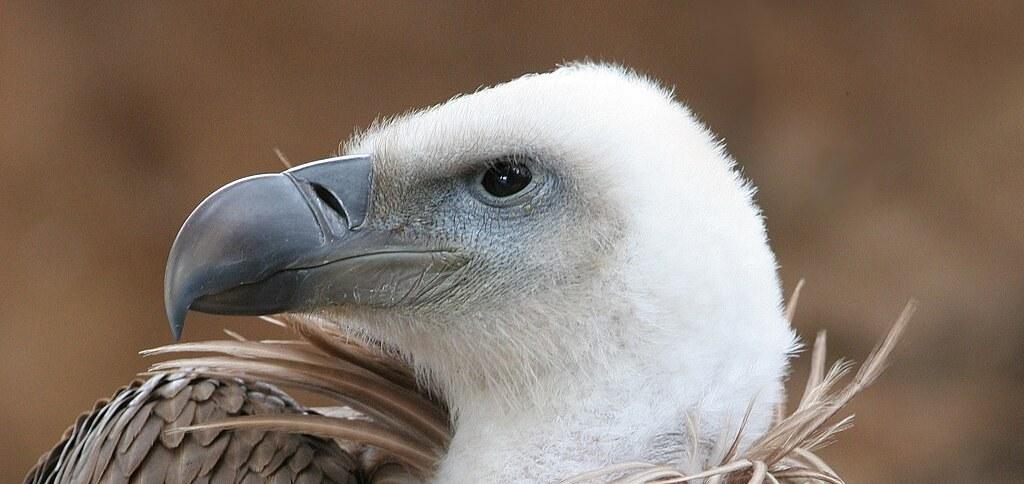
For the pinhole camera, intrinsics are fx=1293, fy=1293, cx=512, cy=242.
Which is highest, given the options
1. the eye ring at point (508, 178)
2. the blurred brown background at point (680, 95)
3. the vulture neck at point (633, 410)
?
the blurred brown background at point (680, 95)

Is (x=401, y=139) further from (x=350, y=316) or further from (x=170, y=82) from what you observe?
(x=170, y=82)

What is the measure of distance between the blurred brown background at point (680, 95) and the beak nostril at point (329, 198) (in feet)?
8.27

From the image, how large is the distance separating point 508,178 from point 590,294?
0.21 metres

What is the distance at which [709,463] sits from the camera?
1675 millimetres

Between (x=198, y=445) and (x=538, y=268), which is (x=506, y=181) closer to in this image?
(x=538, y=268)

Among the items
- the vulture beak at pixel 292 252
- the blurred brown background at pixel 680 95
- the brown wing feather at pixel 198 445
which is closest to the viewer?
the vulture beak at pixel 292 252

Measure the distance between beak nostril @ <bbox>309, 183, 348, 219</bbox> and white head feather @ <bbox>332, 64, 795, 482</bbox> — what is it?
2.3 inches

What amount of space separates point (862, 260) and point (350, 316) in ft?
9.51

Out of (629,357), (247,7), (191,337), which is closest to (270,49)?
(247,7)

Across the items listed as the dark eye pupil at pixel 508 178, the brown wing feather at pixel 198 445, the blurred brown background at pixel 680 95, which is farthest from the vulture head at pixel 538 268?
the blurred brown background at pixel 680 95

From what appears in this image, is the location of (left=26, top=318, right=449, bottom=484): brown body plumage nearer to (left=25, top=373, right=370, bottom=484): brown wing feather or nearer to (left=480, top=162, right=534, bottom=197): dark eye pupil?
(left=25, top=373, right=370, bottom=484): brown wing feather

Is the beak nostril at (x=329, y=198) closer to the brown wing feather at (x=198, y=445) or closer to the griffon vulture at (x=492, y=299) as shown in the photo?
the griffon vulture at (x=492, y=299)

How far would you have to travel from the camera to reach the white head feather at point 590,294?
5.58ft

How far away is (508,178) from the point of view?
1832 millimetres
